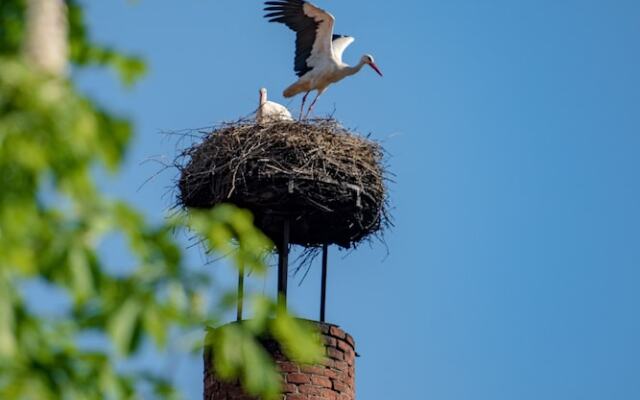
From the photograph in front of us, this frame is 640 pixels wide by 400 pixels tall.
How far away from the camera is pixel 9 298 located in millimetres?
2146

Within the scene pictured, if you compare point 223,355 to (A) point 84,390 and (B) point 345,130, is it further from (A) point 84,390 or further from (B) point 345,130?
(B) point 345,130

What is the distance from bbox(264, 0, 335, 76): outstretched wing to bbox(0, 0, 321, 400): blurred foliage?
32.6 feet

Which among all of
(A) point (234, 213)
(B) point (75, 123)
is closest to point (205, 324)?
(A) point (234, 213)

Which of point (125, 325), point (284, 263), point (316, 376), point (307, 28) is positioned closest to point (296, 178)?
point (284, 263)

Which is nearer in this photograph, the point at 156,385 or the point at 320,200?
the point at 156,385

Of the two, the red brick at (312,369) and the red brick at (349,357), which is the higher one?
the red brick at (349,357)

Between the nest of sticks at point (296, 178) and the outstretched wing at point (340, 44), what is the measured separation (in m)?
2.20

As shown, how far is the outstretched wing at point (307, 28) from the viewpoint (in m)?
12.2

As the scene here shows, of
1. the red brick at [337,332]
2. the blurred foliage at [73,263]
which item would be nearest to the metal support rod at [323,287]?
the red brick at [337,332]

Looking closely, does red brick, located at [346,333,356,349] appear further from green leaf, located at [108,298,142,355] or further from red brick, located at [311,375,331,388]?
green leaf, located at [108,298,142,355]

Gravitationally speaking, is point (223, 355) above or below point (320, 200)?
below

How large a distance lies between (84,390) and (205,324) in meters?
0.41

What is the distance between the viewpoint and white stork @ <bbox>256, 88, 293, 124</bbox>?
10788 millimetres

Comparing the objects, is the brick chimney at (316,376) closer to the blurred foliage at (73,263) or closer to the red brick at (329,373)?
the red brick at (329,373)
